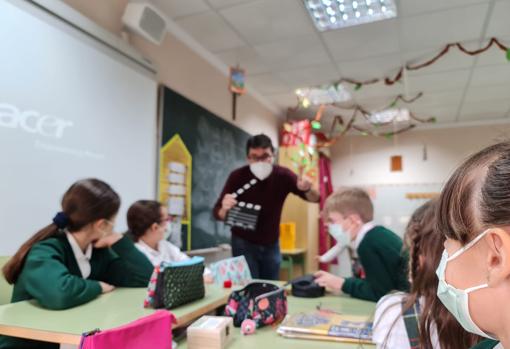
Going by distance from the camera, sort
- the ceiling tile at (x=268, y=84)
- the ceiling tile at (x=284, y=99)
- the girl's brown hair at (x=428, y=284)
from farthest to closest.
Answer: the ceiling tile at (x=284, y=99)
the ceiling tile at (x=268, y=84)
the girl's brown hair at (x=428, y=284)

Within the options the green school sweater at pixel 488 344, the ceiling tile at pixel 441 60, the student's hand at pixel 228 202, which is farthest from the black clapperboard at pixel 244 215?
the ceiling tile at pixel 441 60

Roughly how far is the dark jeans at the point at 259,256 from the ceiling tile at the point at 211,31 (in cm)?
155

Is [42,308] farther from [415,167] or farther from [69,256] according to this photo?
[415,167]

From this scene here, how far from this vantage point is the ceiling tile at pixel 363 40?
281 centimetres

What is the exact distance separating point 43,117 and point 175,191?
3.81 ft

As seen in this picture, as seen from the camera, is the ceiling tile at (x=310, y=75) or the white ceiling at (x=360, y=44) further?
the ceiling tile at (x=310, y=75)

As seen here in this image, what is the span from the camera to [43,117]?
1.77 m

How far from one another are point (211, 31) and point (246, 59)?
557 millimetres

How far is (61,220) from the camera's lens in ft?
Result: 4.57

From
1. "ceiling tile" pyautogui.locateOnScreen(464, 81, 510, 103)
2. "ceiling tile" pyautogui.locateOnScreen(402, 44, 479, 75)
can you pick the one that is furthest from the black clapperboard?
"ceiling tile" pyautogui.locateOnScreen(464, 81, 510, 103)

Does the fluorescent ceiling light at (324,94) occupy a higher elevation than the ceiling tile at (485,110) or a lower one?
higher

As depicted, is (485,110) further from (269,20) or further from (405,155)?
(269,20)

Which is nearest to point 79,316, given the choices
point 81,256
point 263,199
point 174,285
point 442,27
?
point 174,285

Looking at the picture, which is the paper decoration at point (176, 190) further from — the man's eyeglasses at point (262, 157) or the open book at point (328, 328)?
the open book at point (328, 328)
